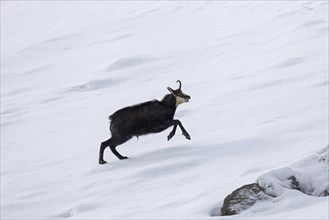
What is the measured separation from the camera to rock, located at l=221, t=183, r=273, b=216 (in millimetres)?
7215

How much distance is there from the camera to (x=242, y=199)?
7.29 metres

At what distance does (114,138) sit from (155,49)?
38.9ft

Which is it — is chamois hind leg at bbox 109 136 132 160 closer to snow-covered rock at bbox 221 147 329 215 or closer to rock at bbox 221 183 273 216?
snow-covered rock at bbox 221 147 329 215

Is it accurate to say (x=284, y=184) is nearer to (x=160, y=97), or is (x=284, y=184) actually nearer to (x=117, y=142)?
(x=117, y=142)

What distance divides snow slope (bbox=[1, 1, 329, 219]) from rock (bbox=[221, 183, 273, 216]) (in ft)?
0.37

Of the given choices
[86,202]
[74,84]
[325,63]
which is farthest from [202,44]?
[86,202]

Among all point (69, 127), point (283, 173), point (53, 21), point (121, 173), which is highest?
point (283, 173)

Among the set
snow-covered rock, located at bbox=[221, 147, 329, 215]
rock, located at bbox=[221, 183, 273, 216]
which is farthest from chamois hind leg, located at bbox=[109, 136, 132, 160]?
rock, located at bbox=[221, 183, 273, 216]

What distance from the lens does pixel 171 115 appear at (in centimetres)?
1103

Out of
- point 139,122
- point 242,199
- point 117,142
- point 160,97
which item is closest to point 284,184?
point 242,199

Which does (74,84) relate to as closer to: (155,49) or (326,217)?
(155,49)

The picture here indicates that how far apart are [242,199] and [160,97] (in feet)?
30.4

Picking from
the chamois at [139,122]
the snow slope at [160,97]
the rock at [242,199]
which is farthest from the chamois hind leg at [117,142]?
the rock at [242,199]

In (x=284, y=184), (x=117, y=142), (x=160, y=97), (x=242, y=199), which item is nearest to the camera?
(x=242, y=199)
